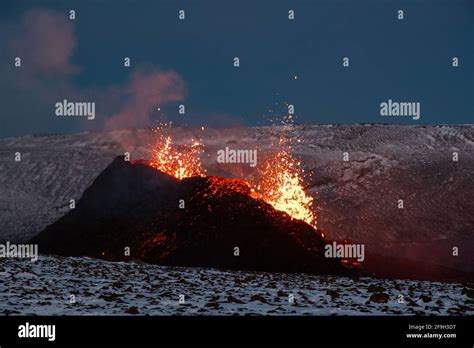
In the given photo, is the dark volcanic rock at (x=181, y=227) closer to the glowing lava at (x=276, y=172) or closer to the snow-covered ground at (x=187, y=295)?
the snow-covered ground at (x=187, y=295)

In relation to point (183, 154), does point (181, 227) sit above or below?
below

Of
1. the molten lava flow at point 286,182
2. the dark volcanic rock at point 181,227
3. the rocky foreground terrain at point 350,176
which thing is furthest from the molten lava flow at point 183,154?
the dark volcanic rock at point 181,227

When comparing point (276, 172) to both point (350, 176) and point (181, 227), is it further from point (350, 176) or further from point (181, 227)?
point (181, 227)

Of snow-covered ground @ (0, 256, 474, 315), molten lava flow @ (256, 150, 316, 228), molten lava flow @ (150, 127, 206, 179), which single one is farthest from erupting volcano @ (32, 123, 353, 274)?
molten lava flow @ (150, 127, 206, 179)

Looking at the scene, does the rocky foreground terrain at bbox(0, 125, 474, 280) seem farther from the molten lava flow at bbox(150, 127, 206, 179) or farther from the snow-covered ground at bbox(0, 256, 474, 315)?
the snow-covered ground at bbox(0, 256, 474, 315)

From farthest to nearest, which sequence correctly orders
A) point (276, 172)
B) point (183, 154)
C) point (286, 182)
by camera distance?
point (183, 154) < point (276, 172) < point (286, 182)

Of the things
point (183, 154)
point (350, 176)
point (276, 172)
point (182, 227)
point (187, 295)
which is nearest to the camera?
point (187, 295)

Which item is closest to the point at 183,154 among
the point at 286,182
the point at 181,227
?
the point at 286,182
